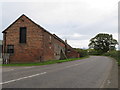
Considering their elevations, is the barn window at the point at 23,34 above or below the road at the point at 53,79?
above

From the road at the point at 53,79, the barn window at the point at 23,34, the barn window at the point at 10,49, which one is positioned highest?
the barn window at the point at 23,34

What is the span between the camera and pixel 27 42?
26.1 metres

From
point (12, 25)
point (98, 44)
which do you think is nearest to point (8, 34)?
point (12, 25)

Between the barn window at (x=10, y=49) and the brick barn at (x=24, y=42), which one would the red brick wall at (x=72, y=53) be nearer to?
the brick barn at (x=24, y=42)

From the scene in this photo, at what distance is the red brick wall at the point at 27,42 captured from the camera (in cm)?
2555

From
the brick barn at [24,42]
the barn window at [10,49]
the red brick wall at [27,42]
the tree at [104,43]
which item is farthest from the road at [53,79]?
the tree at [104,43]

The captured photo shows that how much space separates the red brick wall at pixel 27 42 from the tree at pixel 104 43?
68520 mm

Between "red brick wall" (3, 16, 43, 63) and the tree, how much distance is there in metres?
68.5

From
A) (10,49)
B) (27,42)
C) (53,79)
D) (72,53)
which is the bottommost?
(53,79)

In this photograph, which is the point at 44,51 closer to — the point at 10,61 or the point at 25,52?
the point at 25,52

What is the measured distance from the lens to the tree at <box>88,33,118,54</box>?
285 feet

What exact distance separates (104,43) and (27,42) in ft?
234

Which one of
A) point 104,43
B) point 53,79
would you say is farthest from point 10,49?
point 104,43

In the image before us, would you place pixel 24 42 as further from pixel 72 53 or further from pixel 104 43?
pixel 104 43
